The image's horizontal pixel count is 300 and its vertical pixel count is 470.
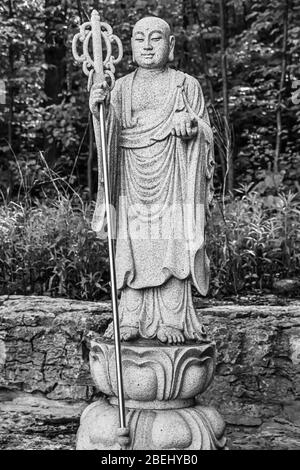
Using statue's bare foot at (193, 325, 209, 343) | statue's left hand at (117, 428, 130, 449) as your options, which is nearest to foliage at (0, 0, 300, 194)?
statue's bare foot at (193, 325, 209, 343)

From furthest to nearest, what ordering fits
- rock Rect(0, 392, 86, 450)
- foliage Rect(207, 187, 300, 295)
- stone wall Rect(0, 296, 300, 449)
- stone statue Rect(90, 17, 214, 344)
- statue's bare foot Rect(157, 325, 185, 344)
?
1. foliage Rect(207, 187, 300, 295)
2. stone wall Rect(0, 296, 300, 449)
3. rock Rect(0, 392, 86, 450)
4. stone statue Rect(90, 17, 214, 344)
5. statue's bare foot Rect(157, 325, 185, 344)

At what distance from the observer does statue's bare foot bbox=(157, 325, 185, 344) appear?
4105 mm

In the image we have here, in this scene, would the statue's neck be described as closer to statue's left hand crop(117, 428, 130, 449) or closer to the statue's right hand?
the statue's right hand

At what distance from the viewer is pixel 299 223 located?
6984mm

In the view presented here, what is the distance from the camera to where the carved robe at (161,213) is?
4219 millimetres

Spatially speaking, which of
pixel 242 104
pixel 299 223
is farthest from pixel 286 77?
pixel 299 223

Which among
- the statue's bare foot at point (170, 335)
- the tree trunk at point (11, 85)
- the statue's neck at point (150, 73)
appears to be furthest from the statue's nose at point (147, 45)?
the tree trunk at point (11, 85)

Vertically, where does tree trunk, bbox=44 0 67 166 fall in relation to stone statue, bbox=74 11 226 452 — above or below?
above

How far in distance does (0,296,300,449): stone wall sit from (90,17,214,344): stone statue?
4.60 feet

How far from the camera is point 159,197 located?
4266mm

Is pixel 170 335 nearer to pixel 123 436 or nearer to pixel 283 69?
pixel 123 436

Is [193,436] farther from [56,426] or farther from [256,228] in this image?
[256,228]

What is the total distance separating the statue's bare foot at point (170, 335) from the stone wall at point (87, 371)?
4.94 feet

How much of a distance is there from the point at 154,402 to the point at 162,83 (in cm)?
188
